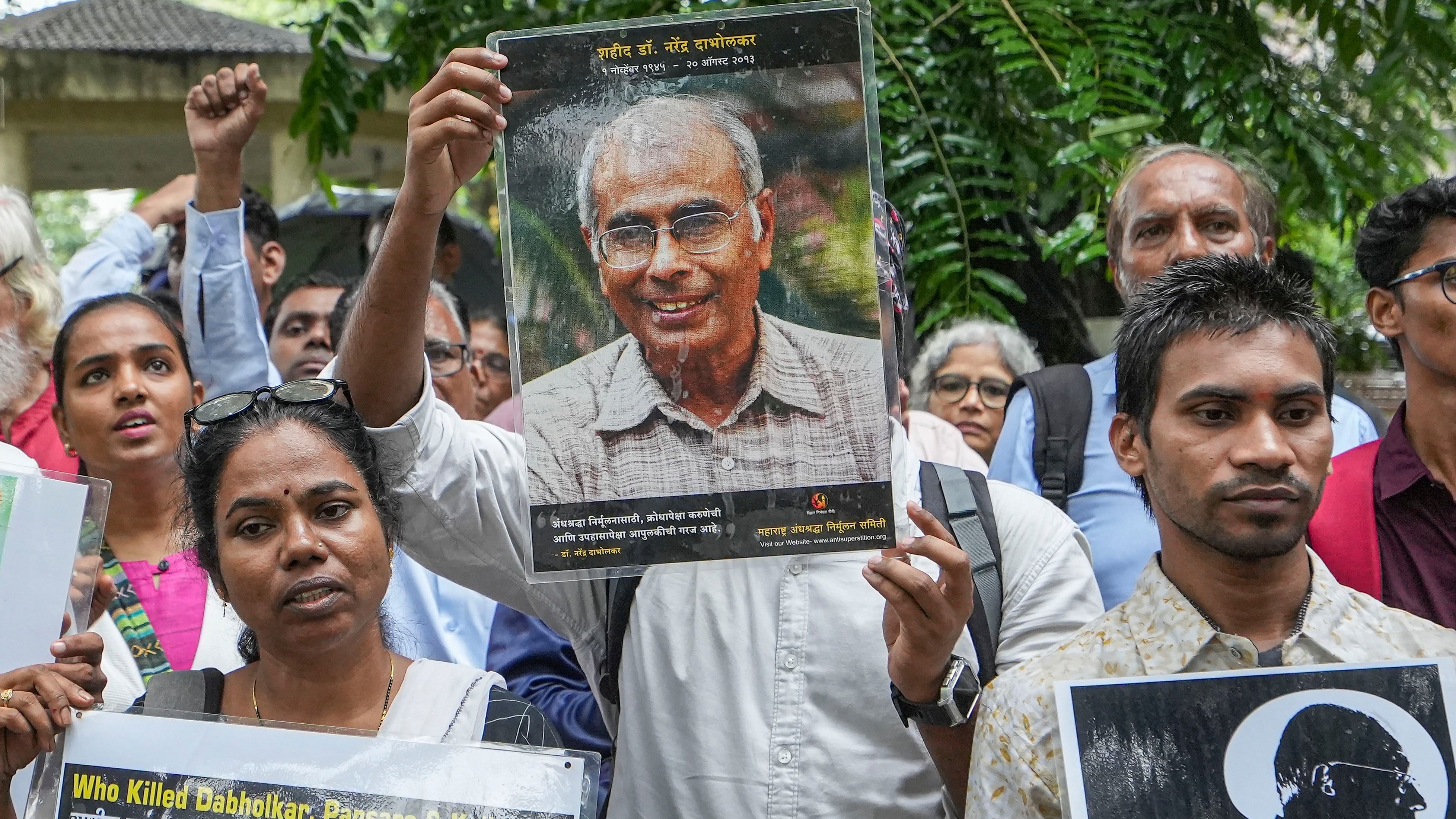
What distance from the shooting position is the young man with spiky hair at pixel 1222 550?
234 centimetres

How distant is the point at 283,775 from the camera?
89.1 inches

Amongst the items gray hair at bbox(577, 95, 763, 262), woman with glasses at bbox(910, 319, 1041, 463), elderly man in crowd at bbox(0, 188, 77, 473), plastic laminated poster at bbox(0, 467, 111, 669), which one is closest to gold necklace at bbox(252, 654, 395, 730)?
Answer: plastic laminated poster at bbox(0, 467, 111, 669)

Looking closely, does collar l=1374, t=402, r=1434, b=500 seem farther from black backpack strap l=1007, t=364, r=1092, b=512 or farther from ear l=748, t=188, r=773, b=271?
ear l=748, t=188, r=773, b=271

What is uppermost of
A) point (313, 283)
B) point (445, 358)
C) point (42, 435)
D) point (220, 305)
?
point (313, 283)

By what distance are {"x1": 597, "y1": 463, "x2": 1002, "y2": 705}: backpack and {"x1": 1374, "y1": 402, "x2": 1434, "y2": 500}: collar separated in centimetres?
87

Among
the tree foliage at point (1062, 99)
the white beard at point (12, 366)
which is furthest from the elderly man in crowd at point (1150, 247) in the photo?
the white beard at point (12, 366)

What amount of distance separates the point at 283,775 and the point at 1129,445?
1.59 metres

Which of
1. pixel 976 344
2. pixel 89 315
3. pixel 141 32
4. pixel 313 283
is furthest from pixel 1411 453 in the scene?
pixel 141 32

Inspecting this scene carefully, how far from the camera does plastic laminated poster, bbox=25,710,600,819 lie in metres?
2.22

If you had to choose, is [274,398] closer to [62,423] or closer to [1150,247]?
[62,423]

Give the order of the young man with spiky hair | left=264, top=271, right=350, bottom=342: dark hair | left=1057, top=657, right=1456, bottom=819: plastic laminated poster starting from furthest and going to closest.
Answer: left=264, top=271, right=350, bottom=342: dark hair → the young man with spiky hair → left=1057, top=657, right=1456, bottom=819: plastic laminated poster

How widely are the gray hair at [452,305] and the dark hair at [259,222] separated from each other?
91cm

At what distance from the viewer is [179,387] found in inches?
150

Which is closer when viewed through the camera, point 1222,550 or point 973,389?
point 1222,550
